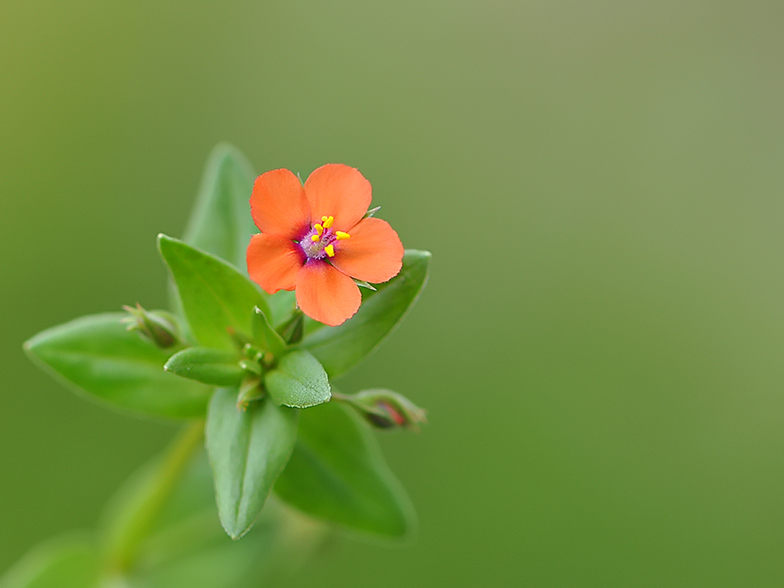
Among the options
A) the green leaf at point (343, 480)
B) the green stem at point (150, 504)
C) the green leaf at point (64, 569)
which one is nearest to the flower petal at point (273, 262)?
the green leaf at point (343, 480)

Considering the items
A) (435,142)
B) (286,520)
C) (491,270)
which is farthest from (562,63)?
(286,520)

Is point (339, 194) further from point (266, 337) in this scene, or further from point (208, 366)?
point (208, 366)

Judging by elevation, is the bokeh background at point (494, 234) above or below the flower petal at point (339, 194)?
above

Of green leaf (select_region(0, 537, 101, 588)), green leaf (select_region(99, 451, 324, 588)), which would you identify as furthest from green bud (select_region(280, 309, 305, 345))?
green leaf (select_region(0, 537, 101, 588))

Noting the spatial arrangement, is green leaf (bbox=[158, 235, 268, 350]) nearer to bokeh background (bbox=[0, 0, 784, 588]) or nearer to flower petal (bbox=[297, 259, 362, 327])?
flower petal (bbox=[297, 259, 362, 327])

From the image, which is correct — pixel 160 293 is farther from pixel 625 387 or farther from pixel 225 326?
pixel 625 387

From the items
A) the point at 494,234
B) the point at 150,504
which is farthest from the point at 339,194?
the point at 494,234

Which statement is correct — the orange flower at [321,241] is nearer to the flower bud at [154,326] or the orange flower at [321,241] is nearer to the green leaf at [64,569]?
the flower bud at [154,326]
